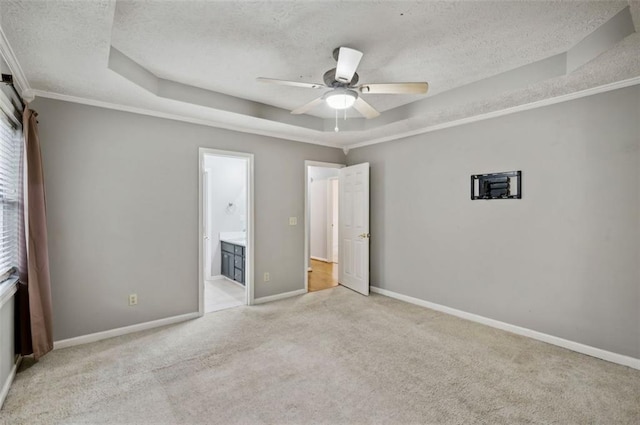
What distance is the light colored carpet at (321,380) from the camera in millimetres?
2043

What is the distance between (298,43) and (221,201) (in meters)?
4.10

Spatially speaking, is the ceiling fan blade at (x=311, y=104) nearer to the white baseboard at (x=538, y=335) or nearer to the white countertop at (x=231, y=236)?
the white baseboard at (x=538, y=335)

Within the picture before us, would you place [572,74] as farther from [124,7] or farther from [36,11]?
[36,11]

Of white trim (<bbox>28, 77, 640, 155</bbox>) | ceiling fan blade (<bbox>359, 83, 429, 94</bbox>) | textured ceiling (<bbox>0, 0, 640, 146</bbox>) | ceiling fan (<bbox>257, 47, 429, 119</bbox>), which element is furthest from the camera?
white trim (<bbox>28, 77, 640, 155</bbox>)

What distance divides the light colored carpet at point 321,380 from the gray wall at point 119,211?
385 mm

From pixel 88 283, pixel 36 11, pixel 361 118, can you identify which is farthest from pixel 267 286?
pixel 36 11

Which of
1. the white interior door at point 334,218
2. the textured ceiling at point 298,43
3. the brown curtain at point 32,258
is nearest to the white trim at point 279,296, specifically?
the brown curtain at point 32,258

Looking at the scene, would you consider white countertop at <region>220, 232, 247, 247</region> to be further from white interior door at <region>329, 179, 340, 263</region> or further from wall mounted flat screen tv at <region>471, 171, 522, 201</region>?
wall mounted flat screen tv at <region>471, 171, 522, 201</region>

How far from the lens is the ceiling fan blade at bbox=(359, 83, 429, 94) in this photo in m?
2.27

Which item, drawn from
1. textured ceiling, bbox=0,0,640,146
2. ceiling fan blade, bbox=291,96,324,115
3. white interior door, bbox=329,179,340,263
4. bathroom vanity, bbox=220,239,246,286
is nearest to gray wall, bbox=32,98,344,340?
textured ceiling, bbox=0,0,640,146

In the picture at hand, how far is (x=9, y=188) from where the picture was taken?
97.1 inches

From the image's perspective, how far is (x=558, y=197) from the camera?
3.06 m

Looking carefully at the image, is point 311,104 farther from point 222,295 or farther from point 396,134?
point 222,295

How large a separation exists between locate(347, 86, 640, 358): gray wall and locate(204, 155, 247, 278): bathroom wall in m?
3.21
